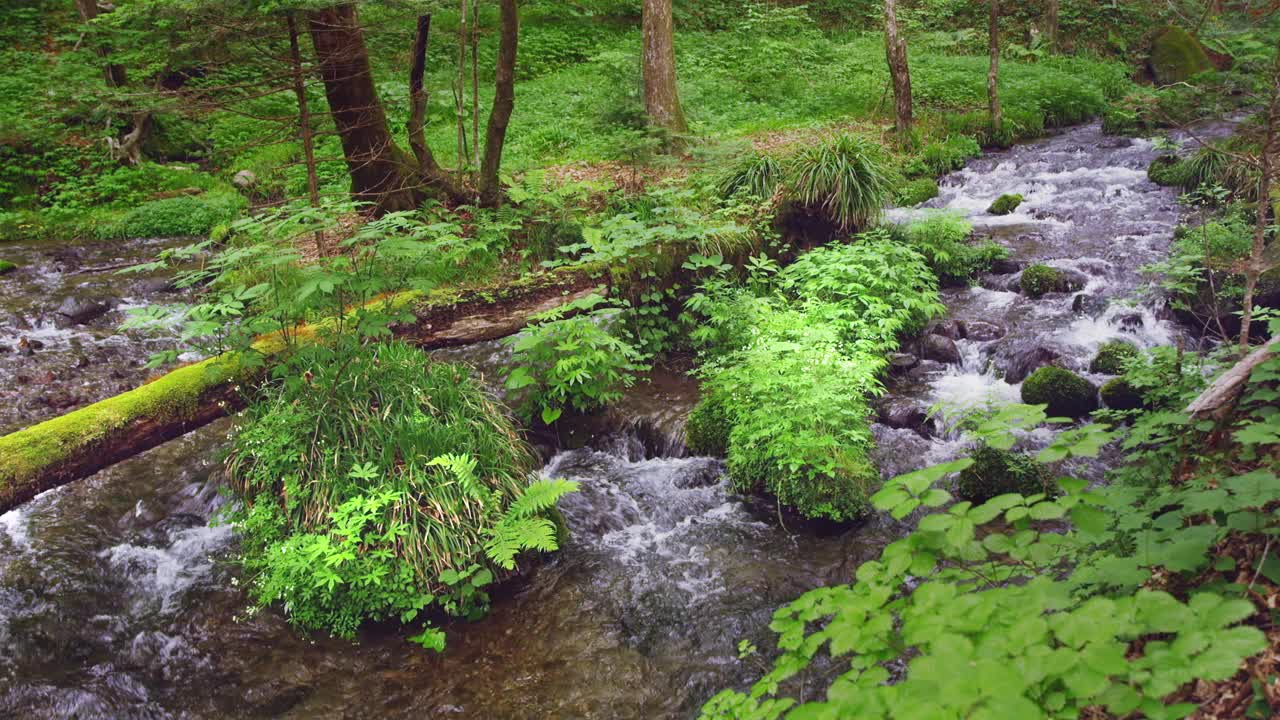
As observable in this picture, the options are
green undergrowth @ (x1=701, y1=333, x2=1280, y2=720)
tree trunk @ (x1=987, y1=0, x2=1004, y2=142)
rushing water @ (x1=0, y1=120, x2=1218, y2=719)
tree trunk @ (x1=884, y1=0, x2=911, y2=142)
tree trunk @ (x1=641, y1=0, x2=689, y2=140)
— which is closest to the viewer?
green undergrowth @ (x1=701, y1=333, x2=1280, y2=720)

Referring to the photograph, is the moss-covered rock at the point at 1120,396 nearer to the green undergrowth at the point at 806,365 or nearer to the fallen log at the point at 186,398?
the green undergrowth at the point at 806,365

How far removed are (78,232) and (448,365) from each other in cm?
1063

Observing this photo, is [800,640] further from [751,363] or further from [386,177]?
[386,177]

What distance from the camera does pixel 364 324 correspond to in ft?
16.7

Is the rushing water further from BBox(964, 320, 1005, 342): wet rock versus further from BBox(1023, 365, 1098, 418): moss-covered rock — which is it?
BBox(1023, 365, 1098, 418): moss-covered rock

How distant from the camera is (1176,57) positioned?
20531 millimetres

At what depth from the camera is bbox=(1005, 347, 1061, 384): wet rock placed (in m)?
7.89

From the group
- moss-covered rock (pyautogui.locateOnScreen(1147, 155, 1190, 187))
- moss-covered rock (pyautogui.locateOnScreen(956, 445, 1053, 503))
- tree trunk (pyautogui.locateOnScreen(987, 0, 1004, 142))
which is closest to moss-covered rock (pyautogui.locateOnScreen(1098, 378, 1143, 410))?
moss-covered rock (pyautogui.locateOnScreen(956, 445, 1053, 503))

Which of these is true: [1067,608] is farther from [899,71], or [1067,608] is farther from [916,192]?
[899,71]

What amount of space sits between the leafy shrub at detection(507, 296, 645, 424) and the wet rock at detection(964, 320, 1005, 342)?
15.1ft

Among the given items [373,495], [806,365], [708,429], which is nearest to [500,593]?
[373,495]

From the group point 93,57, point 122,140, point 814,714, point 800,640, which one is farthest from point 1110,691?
point 122,140

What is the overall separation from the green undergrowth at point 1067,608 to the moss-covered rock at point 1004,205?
1029cm

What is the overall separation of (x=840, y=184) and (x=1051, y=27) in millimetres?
19411
